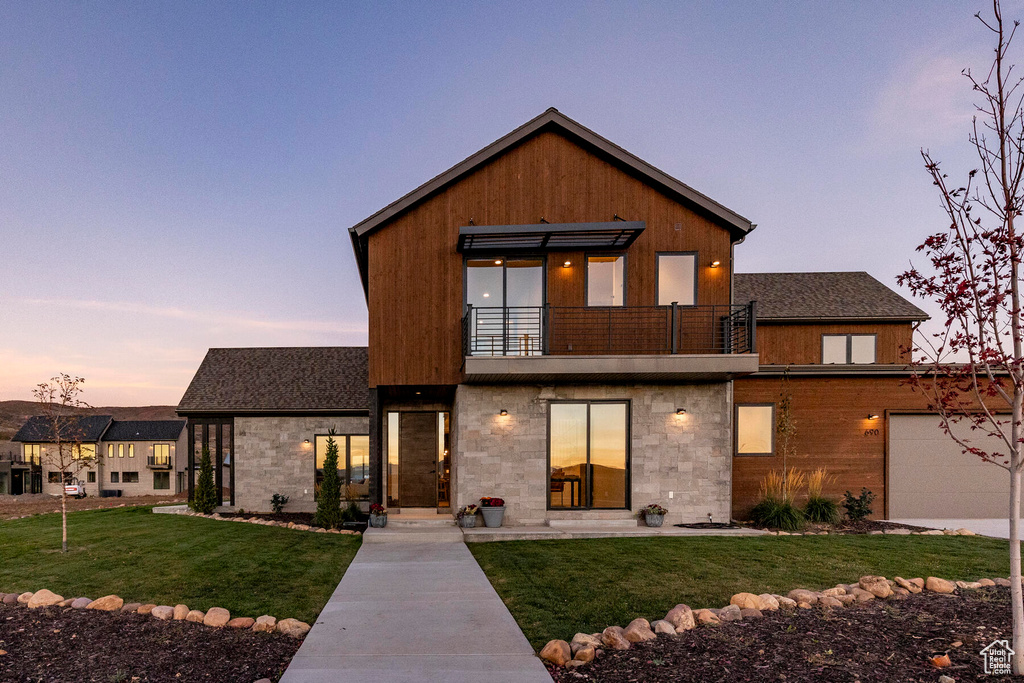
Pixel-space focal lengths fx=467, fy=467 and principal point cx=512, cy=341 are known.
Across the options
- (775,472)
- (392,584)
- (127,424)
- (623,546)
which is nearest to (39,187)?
(392,584)

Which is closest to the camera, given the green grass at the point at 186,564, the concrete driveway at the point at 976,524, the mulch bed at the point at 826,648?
the mulch bed at the point at 826,648

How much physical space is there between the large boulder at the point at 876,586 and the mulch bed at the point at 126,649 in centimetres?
665

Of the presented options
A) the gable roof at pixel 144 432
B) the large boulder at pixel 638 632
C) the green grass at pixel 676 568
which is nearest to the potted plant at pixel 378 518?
the green grass at pixel 676 568

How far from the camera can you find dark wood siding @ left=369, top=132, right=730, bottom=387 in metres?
10.9

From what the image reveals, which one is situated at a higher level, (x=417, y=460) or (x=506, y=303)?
(x=506, y=303)

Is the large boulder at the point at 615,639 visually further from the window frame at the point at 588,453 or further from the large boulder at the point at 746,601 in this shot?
the window frame at the point at 588,453

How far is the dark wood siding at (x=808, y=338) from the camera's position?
1577cm

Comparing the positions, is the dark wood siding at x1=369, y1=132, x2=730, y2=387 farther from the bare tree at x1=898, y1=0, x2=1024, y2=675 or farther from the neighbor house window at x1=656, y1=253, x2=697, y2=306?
the bare tree at x1=898, y1=0, x2=1024, y2=675

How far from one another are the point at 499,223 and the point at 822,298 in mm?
12743

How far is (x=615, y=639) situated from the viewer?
4.43m

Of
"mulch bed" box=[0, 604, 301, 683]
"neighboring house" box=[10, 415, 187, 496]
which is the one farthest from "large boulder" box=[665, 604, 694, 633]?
"neighboring house" box=[10, 415, 187, 496]

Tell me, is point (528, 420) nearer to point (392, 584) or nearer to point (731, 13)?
point (392, 584)

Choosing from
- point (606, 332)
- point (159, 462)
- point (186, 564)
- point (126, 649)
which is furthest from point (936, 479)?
point (159, 462)

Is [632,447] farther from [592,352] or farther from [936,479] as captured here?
[936,479]
